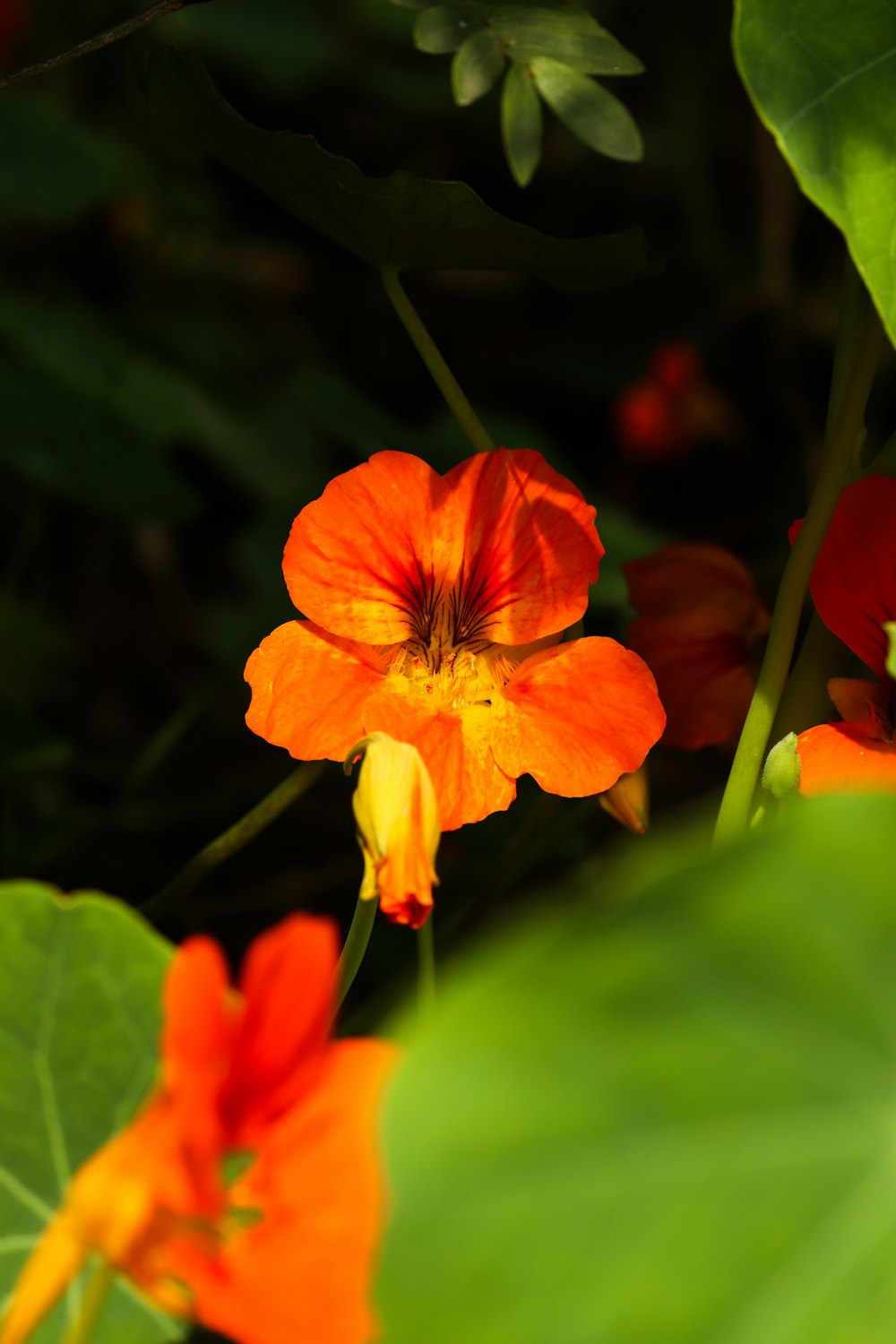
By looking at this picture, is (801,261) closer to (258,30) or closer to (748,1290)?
(258,30)

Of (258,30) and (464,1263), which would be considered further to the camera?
(258,30)

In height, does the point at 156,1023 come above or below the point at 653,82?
above

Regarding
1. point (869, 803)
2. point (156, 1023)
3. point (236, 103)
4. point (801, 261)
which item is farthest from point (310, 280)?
point (869, 803)

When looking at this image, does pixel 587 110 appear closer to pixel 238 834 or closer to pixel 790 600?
pixel 790 600

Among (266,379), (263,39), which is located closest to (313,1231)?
(266,379)

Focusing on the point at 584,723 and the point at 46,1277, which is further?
the point at 584,723

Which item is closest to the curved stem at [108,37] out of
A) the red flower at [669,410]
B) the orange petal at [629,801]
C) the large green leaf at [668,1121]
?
the orange petal at [629,801]
